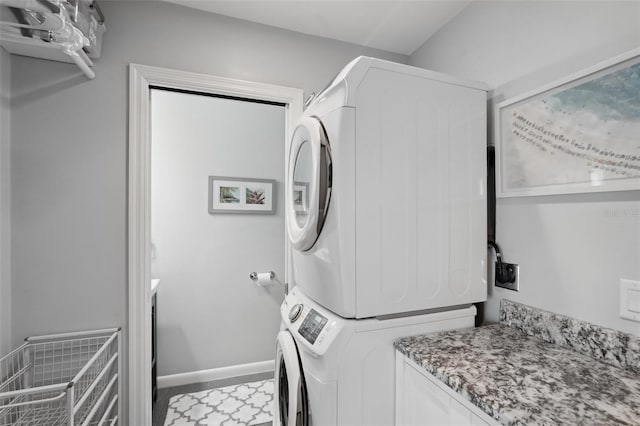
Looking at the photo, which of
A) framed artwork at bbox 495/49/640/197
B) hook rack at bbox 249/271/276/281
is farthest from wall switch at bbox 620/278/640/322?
hook rack at bbox 249/271/276/281

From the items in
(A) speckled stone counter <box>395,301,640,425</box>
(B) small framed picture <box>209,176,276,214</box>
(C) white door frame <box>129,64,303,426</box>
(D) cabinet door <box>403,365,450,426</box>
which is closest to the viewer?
(A) speckled stone counter <box>395,301,640,425</box>

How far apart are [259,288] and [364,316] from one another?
72.3 inches

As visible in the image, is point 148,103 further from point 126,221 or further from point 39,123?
point 126,221

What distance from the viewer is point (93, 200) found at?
60.1 inches

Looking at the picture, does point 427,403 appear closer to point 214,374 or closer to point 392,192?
point 392,192

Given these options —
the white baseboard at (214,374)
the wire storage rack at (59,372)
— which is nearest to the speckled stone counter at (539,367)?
the wire storage rack at (59,372)

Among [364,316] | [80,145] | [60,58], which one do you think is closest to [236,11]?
[60,58]

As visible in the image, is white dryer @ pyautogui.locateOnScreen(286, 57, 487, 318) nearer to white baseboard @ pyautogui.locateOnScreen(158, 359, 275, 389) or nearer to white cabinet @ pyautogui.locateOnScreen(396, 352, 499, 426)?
white cabinet @ pyautogui.locateOnScreen(396, 352, 499, 426)

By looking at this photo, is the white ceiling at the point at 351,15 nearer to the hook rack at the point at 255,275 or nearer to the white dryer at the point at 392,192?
the white dryer at the point at 392,192

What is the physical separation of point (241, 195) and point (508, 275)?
2.13m

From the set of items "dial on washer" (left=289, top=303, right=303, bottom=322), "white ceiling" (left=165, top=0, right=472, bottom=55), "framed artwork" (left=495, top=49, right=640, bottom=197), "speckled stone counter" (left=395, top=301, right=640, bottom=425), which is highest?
"white ceiling" (left=165, top=0, right=472, bottom=55)

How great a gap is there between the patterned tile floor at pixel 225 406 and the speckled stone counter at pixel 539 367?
1.56 meters

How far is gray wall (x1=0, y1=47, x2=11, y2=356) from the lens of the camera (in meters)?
1.37

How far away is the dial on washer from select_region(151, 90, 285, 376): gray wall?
4.65 feet
